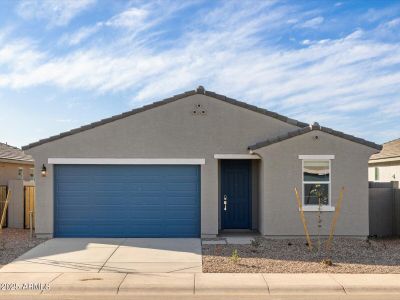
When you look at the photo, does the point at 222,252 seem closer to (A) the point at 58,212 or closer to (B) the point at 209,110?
(B) the point at 209,110

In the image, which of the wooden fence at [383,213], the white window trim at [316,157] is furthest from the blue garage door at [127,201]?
the wooden fence at [383,213]

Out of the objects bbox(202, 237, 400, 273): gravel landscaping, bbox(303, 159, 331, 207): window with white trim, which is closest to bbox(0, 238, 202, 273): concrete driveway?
bbox(202, 237, 400, 273): gravel landscaping

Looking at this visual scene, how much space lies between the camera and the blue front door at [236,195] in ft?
52.4

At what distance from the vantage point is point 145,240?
14.1 meters

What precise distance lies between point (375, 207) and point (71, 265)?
9.98 m

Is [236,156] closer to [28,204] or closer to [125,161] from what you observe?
[125,161]

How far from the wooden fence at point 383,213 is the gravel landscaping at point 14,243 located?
1056 cm

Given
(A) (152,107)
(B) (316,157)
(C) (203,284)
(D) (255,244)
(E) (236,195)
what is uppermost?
(A) (152,107)

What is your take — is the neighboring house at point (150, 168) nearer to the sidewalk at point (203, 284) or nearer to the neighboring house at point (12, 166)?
the sidewalk at point (203, 284)

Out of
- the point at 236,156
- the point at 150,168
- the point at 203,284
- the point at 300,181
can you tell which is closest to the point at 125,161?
the point at 150,168

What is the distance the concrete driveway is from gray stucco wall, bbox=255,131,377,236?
2.65m

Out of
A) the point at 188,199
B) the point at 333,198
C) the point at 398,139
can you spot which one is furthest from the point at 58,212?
the point at 398,139

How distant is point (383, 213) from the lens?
15.6 m

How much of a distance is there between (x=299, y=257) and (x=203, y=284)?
354 cm
